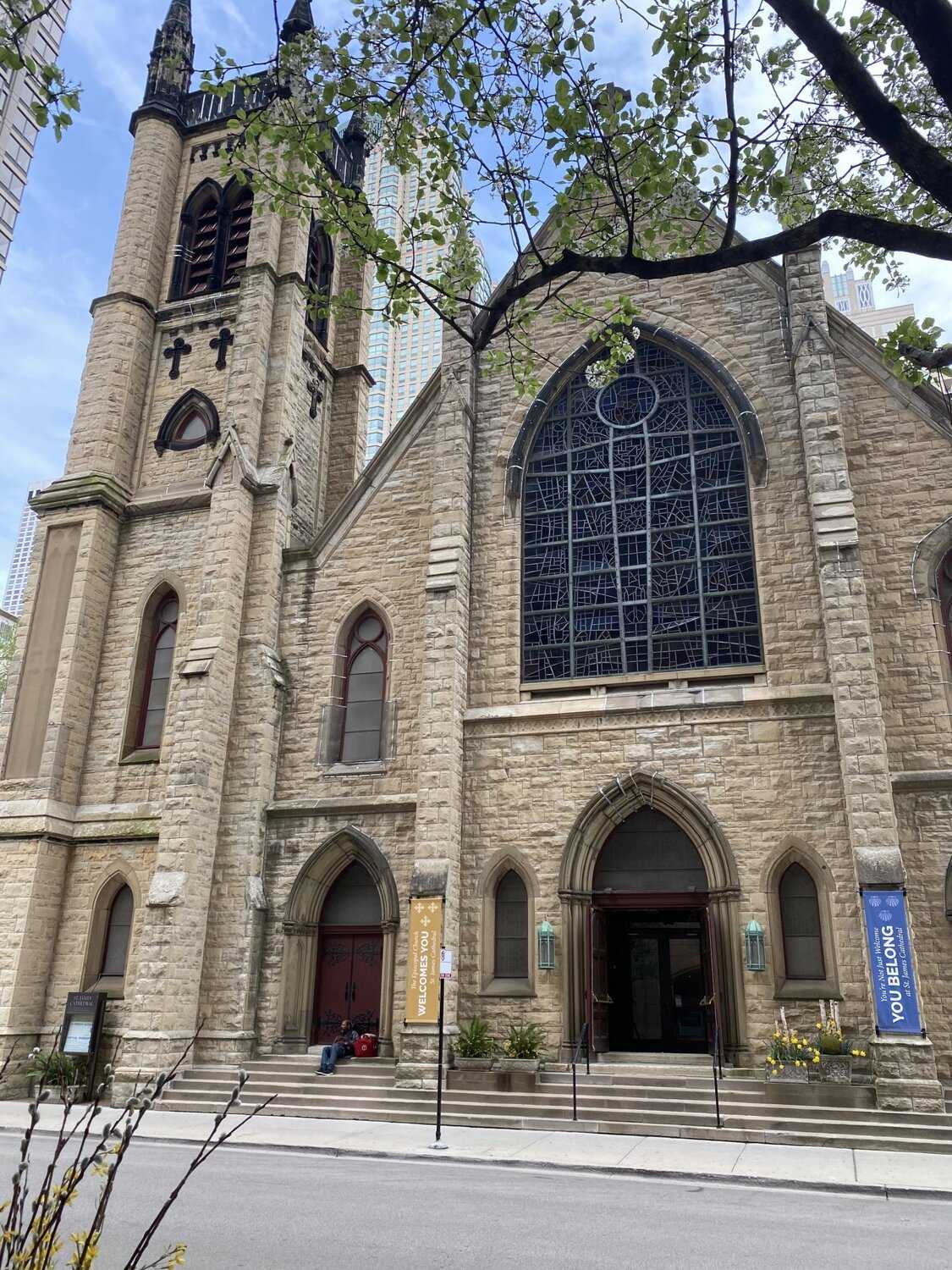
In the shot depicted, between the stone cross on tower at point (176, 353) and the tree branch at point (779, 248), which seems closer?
the tree branch at point (779, 248)

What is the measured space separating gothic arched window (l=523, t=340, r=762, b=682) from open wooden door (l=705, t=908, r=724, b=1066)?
3990 millimetres

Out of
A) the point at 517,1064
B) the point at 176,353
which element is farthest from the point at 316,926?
the point at 176,353

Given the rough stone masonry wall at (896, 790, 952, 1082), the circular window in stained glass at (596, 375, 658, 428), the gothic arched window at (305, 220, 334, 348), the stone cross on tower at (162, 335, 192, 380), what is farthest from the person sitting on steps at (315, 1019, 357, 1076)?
the gothic arched window at (305, 220, 334, 348)

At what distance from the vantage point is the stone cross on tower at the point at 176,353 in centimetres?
2184

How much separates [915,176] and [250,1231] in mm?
7603

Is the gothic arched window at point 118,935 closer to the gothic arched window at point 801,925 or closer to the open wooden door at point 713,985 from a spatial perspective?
the open wooden door at point 713,985

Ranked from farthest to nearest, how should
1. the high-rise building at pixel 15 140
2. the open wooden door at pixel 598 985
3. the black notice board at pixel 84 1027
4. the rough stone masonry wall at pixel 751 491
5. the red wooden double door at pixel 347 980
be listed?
the high-rise building at pixel 15 140, the red wooden double door at pixel 347 980, the rough stone masonry wall at pixel 751 491, the black notice board at pixel 84 1027, the open wooden door at pixel 598 985

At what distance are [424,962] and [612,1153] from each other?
461 centimetres

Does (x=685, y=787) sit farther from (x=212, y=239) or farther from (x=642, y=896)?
(x=212, y=239)

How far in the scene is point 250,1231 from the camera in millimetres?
→ 6855

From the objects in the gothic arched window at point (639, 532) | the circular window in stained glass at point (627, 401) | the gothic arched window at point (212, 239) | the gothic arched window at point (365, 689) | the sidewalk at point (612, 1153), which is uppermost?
the gothic arched window at point (212, 239)

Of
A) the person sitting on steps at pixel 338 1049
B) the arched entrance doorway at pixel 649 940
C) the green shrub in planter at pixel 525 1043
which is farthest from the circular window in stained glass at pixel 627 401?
the person sitting on steps at pixel 338 1049

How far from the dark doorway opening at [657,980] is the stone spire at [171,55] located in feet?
70.4

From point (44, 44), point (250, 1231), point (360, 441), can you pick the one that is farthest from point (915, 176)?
point (44, 44)
